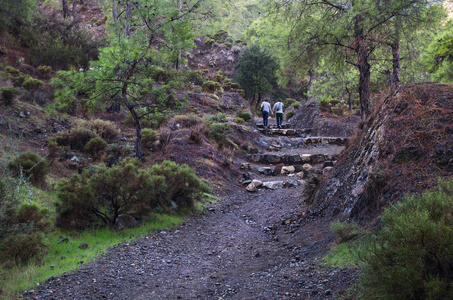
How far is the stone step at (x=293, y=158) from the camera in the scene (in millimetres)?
12967

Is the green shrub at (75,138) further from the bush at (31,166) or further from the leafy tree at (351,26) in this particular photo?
the leafy tree at (351,26)

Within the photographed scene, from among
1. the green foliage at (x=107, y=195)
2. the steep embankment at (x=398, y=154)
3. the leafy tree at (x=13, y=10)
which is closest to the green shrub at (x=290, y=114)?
the leafy tree at (x=13, y=10)

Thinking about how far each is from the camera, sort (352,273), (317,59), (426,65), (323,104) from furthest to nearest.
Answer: (323,104) → (426,65) → (317,59) → (352,273)

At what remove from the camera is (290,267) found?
160 inches

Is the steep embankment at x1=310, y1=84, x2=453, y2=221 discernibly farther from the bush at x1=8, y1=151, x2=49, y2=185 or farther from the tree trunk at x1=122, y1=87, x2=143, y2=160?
the bush at x1=8, y1=151, x2=49, y2=185

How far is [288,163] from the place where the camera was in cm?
1307

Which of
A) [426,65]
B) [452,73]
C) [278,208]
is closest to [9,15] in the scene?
[278,208]

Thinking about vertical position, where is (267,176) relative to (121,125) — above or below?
below

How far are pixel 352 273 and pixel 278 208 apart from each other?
461cm

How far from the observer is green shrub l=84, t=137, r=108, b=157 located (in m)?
9.81

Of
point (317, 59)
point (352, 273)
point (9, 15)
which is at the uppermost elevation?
point (9, 15)

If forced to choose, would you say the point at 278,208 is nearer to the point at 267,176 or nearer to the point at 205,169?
the point at 205,169

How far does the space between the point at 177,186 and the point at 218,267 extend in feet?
9.68

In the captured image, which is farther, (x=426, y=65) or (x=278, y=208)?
(x=426, y=65)
